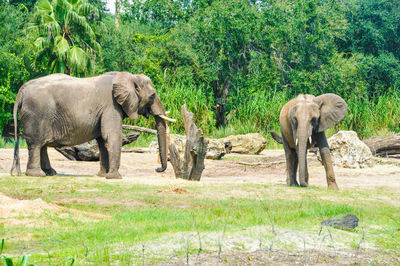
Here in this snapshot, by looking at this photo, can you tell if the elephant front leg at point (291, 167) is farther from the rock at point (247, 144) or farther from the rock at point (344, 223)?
the rock at point (247, 144)

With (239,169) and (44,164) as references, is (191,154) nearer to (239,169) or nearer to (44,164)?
(44,164)

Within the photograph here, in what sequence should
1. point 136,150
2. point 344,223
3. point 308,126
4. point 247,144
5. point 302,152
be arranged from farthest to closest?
point 247,144, point 136,150, point 308,126, point 302,152, point 344,223

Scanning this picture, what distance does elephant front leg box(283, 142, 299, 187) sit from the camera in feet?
39.1

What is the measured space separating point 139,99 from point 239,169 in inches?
213

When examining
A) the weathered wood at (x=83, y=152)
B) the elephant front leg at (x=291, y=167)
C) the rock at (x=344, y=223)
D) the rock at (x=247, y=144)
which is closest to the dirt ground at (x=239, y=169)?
the weathered wood at (x=83, y=152)

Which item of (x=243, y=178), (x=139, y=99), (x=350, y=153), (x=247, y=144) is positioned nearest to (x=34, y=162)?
(x=139, y=99)

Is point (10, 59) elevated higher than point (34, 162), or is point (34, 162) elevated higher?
point (10, 59)

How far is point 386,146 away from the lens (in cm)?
1939

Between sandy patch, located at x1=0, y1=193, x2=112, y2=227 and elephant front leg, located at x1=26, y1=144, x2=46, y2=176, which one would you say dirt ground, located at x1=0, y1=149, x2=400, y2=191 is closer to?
elephant front leg, located at x1=26, y1=144, x2=46, y2=176

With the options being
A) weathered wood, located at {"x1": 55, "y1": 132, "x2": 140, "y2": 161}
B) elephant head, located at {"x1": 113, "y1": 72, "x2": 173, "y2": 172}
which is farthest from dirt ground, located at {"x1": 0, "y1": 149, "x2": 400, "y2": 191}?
elephant head, located at {"x1": 113, "y1": 72, "x2": 173, "y2": 172}

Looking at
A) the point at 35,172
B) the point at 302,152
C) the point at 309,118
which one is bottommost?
the point at 35,172

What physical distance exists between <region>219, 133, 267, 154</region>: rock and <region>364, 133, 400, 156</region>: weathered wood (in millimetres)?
4013

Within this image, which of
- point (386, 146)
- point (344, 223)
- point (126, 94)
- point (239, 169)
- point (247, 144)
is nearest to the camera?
point (344, 223)

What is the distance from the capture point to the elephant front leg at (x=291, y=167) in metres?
11.9
